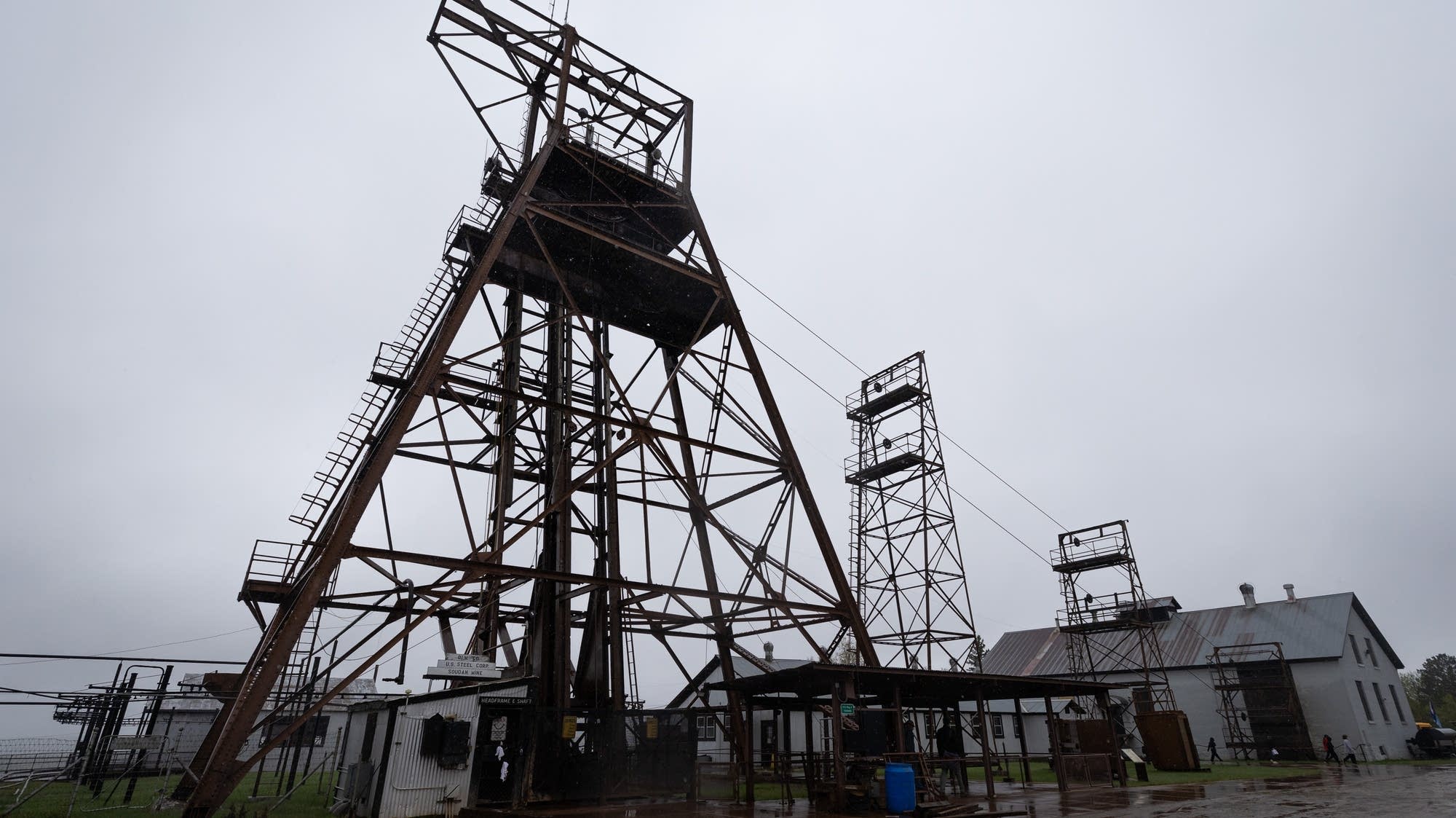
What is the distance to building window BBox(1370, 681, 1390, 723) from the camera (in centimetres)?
3600

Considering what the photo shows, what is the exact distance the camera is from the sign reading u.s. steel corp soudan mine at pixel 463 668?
12773mm

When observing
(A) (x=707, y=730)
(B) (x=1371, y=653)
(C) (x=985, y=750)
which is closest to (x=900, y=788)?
(C) (x=985, y=750)

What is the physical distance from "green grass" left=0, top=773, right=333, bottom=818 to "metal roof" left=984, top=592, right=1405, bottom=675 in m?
35.0

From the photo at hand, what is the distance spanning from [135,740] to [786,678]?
12740mm

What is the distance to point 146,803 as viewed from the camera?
52.9ft

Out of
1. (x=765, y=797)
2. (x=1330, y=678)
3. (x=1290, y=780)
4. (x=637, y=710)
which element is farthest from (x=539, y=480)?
(x=1330, y=678)

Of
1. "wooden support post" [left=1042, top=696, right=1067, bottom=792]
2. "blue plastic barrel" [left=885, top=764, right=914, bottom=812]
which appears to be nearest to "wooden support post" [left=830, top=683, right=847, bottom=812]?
"blue plastic barrel" [left=885, top=764, right=914, bottom=812]

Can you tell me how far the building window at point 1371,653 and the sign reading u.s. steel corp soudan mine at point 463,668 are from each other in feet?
147

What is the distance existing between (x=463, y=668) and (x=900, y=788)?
7977mm

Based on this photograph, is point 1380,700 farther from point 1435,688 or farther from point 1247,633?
point 1435,688

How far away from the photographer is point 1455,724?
68188mm

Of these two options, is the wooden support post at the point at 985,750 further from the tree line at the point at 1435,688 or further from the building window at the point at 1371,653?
the tree line at the point at 1435,688

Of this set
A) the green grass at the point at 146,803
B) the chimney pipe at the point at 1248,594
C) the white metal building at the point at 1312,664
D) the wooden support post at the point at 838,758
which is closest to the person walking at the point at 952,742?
the wooden support post at the point at 838,758

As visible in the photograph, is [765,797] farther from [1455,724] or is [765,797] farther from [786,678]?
[1455,724]
